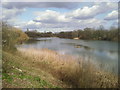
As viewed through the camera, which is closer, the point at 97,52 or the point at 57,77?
the point at 57,77

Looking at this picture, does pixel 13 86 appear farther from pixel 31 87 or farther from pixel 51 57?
pixel 51 57

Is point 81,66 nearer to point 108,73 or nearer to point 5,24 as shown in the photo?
point 108,73

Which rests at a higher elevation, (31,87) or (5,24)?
(5,24)

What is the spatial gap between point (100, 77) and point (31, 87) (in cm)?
329

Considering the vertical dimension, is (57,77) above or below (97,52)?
below

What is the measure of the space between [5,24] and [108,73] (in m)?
7.42

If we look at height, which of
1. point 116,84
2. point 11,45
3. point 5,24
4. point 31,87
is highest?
point 5,24

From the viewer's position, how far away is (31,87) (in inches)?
164

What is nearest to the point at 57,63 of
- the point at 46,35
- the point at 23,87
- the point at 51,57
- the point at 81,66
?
the point at 51,57

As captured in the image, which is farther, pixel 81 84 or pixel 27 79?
pixel 81 84

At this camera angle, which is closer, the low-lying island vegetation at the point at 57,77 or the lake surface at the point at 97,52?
the low-lying island vegetation at the point at 57,77

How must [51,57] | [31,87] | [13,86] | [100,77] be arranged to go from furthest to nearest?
[51,57], [100,77], [31,87], [13,86]

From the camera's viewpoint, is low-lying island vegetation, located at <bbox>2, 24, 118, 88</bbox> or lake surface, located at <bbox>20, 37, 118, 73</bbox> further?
lake surface, located at <bbox>20, 37, 118, 73</bbox>

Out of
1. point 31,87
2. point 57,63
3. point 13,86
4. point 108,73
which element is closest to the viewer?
point 13,86
